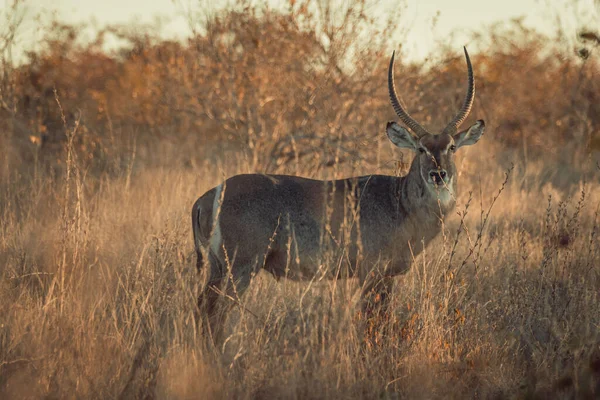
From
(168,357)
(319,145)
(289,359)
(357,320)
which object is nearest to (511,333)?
(357,320)

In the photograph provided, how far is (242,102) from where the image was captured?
11930 millimetres

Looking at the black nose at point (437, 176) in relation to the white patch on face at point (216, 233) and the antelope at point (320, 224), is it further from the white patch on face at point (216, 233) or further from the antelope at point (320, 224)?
the white patch on face at point (216, 233)

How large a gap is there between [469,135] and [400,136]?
59cm

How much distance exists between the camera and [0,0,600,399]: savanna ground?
178 inches

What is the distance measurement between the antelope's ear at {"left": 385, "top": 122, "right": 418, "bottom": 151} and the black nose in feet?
1.69

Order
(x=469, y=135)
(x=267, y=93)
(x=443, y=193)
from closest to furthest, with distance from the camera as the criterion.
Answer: (x=443, y=193) < (x=469, y=135) < (x=267, y=93)

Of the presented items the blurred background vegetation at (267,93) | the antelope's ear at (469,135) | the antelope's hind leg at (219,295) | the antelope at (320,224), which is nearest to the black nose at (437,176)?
the antelope at (320,224)

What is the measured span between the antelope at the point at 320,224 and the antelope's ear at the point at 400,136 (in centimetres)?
9

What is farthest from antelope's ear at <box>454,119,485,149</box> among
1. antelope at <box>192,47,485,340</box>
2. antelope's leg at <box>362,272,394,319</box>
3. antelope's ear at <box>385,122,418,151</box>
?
antelope's leg at <box>362,272,394,319</box>

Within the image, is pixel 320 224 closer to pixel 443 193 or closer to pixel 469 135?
pixel 443 193

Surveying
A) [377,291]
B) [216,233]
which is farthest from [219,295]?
[377,291]

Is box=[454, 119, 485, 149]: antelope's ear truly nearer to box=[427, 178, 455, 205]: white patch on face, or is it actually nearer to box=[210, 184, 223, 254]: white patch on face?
box=[427, 178, 455, 205]: white patch on face

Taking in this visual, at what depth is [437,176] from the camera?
595cm

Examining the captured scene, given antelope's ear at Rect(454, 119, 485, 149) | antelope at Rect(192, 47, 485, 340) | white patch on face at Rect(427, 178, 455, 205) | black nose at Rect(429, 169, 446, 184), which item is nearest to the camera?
antelope at Rect(192, 47, 485, 340)
